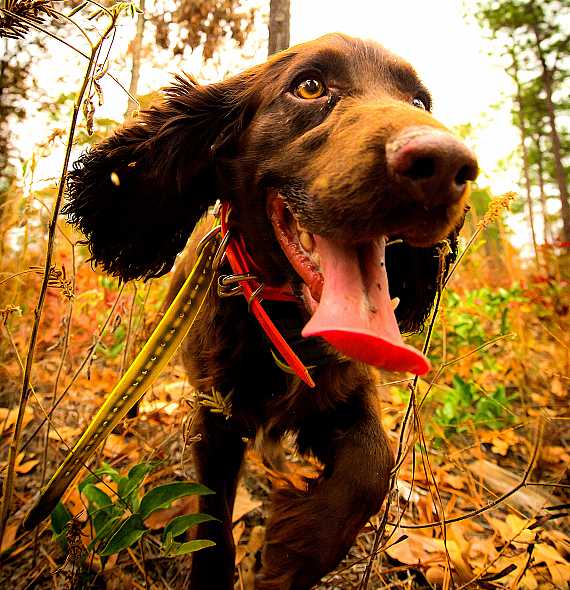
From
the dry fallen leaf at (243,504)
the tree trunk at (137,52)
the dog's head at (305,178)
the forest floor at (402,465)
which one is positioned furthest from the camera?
the tree trunk at (137,52)

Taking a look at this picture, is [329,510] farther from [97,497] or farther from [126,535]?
[97,497]

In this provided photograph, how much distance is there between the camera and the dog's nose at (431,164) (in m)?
0.90

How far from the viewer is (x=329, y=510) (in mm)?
1281

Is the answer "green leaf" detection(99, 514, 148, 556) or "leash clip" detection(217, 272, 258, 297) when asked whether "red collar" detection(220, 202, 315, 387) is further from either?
"green leaf" detection(99, 514, 148, 556)

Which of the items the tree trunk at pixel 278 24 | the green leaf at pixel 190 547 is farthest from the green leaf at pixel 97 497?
the tree trunk at pixel 278 24

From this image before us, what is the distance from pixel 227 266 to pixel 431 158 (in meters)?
0.93

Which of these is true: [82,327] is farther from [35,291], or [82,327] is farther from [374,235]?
[374,235]

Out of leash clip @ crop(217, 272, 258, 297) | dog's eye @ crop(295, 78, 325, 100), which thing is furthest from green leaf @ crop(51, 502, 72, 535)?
dog's eye @ crop(295, 78, 325, 100)

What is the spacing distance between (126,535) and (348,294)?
3.06 feet

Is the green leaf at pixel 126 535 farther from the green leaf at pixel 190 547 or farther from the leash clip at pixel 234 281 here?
the leash clip at pixel 234 281

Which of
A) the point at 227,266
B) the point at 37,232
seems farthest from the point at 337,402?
the point at 37,232

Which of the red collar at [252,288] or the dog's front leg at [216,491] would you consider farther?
the dog's front leg at [216,491]

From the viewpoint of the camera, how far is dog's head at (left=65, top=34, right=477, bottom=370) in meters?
1.01

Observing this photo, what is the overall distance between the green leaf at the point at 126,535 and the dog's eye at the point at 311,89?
136 cm
